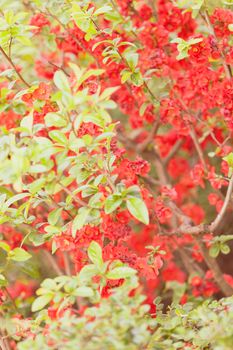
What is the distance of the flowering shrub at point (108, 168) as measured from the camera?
136cm

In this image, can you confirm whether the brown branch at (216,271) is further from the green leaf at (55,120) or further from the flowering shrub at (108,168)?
the green leaf at (55,120)

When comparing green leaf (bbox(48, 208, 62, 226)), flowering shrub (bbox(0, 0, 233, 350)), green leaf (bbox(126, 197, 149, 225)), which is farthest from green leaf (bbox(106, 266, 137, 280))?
green leaf (bbox(48, 208, 62, 226))

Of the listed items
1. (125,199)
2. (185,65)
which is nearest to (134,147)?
(185,65)

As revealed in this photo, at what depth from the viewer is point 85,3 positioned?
74.9 inches

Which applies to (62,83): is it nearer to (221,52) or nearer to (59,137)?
(59,137)

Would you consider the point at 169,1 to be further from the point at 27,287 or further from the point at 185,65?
the point at 27,287

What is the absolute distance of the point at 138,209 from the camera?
4.69 feet

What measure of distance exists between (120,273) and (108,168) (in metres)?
0.30

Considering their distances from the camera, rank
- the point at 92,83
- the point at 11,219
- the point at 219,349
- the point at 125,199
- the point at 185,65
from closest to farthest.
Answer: the point at 219,349
the point at 125,199
the point at 11,219
the point at 92,83
the point at 185,65

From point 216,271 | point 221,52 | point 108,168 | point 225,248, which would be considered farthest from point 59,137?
point 216,271

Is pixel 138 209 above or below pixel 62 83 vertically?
below

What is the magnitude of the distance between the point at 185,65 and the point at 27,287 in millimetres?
1474

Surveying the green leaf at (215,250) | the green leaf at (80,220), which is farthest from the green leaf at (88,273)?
the green leaf at (215,250)

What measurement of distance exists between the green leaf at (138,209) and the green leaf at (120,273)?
12 cm
